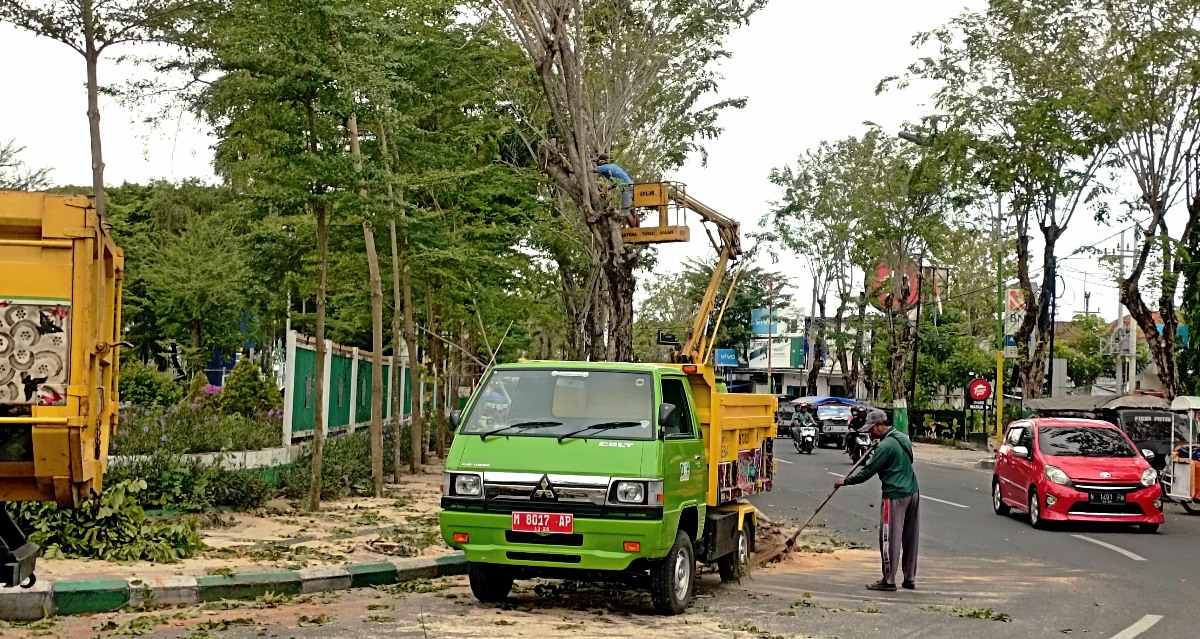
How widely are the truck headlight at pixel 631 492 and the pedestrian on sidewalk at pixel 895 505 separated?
3248 millimetres

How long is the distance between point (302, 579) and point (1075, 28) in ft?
93.3

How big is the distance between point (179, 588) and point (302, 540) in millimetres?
3464

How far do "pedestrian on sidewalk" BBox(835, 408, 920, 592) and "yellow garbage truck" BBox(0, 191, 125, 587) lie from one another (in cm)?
740

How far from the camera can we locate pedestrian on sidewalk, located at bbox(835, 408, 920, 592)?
41.2 ft

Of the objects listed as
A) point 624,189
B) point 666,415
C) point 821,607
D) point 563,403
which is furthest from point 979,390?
point 666,415

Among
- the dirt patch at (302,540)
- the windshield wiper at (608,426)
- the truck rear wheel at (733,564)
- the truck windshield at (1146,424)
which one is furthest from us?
the truck windshield at (1146,424)

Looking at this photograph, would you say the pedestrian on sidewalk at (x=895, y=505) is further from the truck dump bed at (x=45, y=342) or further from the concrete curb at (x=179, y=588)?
the truck dump bed at (x=45, y=342)

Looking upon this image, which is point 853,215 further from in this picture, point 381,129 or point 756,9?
point 381,129

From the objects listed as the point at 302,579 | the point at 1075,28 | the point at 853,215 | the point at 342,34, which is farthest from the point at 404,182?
the point at 853,215

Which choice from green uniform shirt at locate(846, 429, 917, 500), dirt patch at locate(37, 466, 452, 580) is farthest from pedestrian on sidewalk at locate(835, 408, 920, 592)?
dirt patch at locate(37, 466, 452, 580)

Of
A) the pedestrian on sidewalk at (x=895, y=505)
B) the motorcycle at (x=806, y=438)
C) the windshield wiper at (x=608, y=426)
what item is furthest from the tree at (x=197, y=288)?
the windshield wiper at (x=608, y=426)

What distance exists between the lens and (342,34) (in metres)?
16.3

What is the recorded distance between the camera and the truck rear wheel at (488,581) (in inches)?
418

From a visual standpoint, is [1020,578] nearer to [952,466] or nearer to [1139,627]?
[1139,627]
